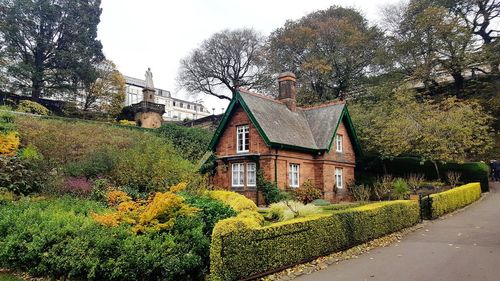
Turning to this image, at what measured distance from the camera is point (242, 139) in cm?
2356

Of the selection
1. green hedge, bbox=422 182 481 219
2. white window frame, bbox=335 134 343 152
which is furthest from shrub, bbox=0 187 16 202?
white window frame, bbox=335 134 343 152

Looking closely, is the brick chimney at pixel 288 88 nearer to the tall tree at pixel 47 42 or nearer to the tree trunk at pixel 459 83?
the tree trunk at pixel 459 83

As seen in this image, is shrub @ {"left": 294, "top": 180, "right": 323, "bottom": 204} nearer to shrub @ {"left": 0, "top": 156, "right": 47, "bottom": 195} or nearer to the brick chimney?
the brick chimney

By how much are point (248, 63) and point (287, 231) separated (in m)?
42.3

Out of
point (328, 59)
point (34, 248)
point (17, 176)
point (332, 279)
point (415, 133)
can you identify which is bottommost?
point (332, 279)

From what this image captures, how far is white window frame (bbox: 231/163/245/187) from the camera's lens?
23.2 m

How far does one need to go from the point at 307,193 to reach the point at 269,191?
2.98 metres

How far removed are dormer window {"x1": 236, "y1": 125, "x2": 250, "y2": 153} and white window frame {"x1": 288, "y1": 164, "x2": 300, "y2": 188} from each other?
312 centimetres

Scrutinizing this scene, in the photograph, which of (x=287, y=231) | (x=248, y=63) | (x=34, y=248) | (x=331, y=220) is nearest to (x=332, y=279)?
(x=287, y=231)

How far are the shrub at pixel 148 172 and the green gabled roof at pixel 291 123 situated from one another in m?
5.52

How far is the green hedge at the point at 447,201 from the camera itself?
1642cm

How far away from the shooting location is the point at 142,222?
842 centimetres

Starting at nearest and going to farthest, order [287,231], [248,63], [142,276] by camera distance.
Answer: [142,276]
[287,231]
[248,63]

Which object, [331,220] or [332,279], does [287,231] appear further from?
[331,220]
